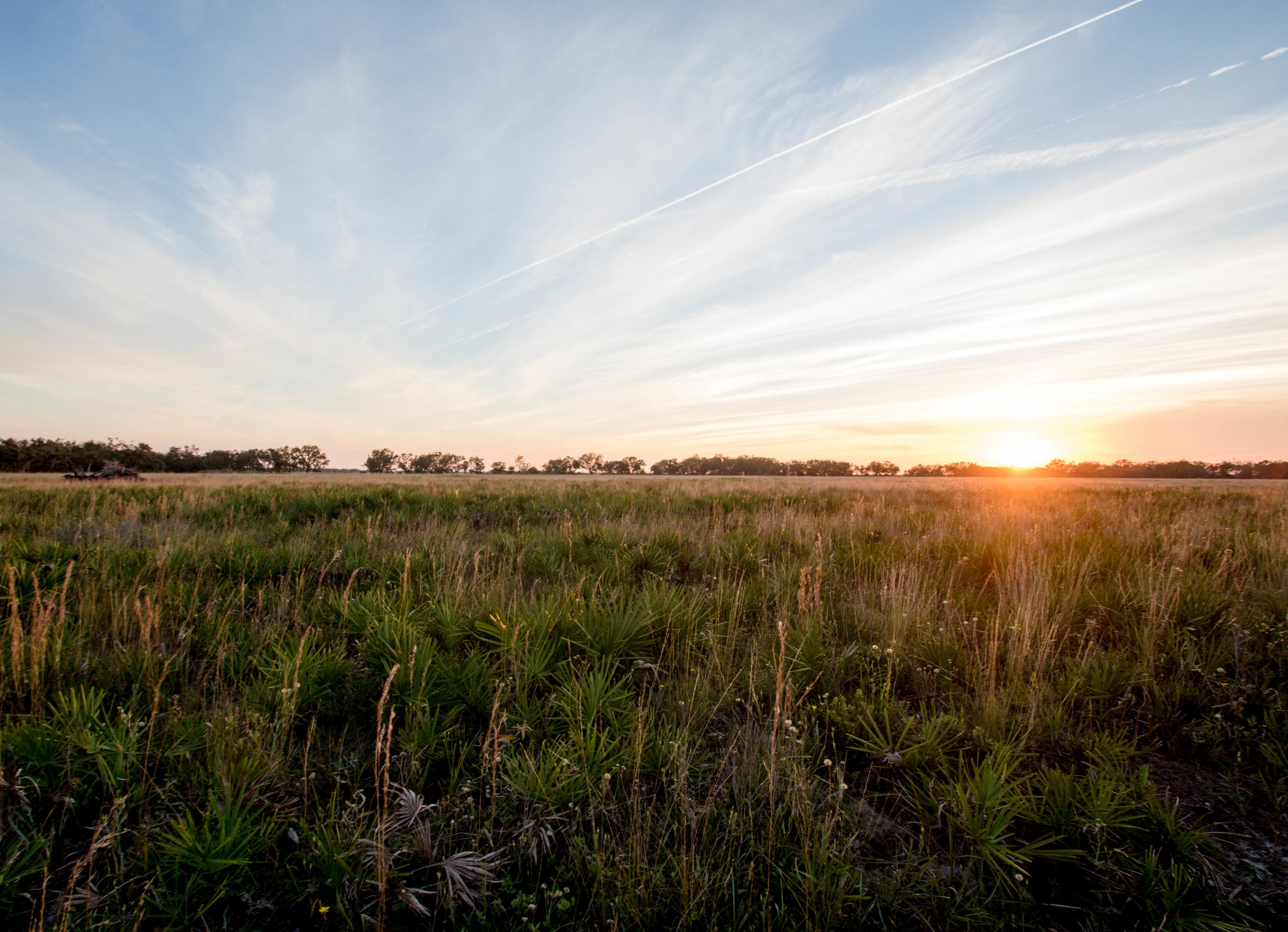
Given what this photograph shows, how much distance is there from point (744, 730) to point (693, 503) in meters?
8.71

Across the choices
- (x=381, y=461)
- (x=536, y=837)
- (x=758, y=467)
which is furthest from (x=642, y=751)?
(x=381, y=461)

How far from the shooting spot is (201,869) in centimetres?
170

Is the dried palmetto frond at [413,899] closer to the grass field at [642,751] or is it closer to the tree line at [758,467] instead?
the grass field at [642,751]

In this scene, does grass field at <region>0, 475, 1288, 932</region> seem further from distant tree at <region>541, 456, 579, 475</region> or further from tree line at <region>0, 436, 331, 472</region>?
distant tree at <region>541, 456, 579, 475</region>

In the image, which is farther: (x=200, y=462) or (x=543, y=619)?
(x=200, y=462)

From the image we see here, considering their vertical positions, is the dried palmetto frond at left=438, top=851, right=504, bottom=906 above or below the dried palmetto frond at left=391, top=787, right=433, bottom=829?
below

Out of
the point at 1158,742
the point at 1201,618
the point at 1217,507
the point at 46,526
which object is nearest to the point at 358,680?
the point at 1158,742

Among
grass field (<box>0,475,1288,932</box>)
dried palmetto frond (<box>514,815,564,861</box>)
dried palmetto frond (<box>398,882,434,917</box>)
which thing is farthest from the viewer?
dried palmetto frond (<box>514,815,564,861</box>)

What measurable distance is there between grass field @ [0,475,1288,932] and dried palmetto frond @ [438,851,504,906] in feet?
0.04

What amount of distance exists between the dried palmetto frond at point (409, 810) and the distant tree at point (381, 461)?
12201 cm

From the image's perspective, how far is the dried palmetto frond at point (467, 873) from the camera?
5.53 ft

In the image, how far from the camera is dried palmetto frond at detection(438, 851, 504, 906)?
1687 mm

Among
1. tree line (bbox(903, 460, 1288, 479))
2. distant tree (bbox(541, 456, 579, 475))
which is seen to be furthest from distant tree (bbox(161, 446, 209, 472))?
tree line (bbox(903, 460, 1288, 479))

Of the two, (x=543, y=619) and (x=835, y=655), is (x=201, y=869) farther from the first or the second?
(x=835, y=655)
